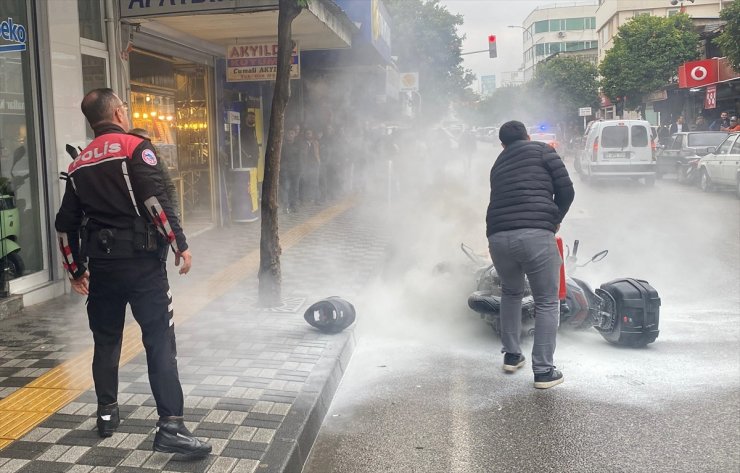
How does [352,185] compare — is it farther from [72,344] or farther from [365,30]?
[72,344]

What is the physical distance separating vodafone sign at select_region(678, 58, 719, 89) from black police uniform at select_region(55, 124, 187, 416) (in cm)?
3059

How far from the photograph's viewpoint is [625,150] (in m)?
19.7

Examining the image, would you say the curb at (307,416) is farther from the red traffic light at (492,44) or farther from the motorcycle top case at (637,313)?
the red traffic light at (492,44)

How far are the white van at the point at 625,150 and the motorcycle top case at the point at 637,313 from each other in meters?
15.1

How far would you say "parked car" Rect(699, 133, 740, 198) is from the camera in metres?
16.8

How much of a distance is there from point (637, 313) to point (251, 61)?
7811 millimetres

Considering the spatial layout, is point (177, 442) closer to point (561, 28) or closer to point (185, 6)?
point (185, 6)

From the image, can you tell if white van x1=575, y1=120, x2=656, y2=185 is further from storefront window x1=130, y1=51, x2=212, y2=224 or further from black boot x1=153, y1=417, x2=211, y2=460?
black boot x1=153, y1=417, x2=211, y2=460

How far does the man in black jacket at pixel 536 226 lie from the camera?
467cm

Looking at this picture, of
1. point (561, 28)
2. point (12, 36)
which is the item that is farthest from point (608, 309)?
point (561, 28)

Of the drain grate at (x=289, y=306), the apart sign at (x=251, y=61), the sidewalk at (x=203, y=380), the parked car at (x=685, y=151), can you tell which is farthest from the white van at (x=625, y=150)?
the drain grate at (x=289, y=306)

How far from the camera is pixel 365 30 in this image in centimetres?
1348

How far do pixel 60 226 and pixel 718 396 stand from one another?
402 centimetres

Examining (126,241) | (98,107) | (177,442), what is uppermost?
(98,107)
